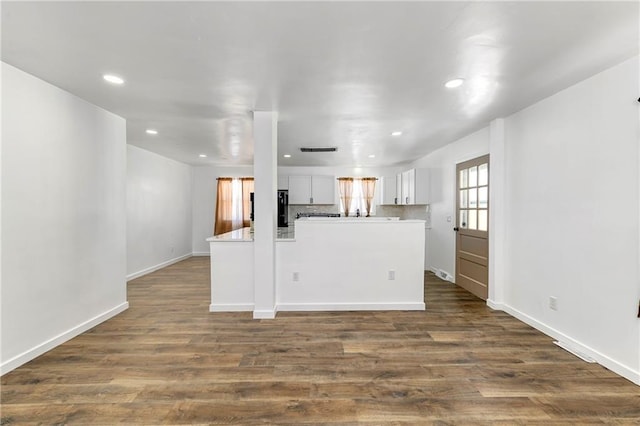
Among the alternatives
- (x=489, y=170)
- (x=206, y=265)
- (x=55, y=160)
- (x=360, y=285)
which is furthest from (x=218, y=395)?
(x=206, y=265)

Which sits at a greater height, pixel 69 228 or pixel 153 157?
pixel 153 157

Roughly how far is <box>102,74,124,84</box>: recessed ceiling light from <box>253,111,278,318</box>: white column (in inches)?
51.0

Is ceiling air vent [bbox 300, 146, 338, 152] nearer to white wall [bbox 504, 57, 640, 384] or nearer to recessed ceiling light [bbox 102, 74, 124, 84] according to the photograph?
white wall [bbox 504, 57, 640, 384]

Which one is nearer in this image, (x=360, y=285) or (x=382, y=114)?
(x=382, y=114)

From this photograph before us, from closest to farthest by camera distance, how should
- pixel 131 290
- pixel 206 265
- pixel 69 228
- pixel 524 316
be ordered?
pixel 69 228, pixel 524 316, pixel 131 290, pixel 206 265

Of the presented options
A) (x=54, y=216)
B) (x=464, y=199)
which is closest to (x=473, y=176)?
(x=464, y=199)

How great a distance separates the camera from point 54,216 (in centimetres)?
269

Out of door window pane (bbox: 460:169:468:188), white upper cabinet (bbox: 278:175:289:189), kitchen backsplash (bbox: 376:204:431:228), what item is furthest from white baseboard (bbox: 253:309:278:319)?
white upper cabinet (bbox: 278:175:289:189)

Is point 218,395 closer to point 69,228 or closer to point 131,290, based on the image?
point 69,228

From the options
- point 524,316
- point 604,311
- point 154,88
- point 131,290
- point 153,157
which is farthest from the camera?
point 153,157

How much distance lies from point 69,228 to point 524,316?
502 cm

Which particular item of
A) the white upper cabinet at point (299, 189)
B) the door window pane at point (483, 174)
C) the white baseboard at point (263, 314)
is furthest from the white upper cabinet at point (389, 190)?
the white baseboard at point (263, 314)

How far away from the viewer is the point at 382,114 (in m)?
3.45

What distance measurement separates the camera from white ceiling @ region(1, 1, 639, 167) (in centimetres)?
165
